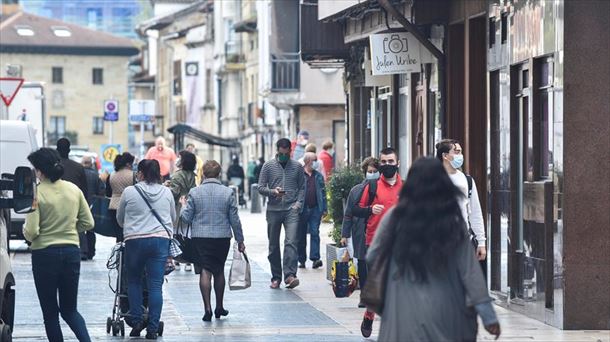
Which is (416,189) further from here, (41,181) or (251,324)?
(251,324)

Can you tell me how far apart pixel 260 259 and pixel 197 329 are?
10.4m

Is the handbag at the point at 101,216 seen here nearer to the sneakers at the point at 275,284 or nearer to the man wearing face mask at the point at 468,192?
the sneakers at the point at 275,284

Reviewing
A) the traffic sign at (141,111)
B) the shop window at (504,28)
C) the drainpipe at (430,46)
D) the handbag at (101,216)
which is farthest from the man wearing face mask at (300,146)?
the handbag at (101,216)

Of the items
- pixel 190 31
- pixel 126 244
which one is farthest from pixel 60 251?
pixel 190 31

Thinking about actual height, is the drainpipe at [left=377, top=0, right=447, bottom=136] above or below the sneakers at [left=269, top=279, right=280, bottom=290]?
above

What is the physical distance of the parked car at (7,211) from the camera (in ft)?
A: 37.5

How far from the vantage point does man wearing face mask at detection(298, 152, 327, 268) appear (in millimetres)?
23516

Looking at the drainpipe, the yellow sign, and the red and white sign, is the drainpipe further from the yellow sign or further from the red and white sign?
the yellow sign

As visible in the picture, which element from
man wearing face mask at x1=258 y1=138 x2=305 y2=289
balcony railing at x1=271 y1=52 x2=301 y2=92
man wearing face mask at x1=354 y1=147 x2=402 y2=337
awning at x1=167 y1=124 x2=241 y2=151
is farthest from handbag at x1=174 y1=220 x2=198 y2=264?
awning at x1=167 y1=124 x2=241 y2=151

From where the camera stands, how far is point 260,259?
26.2 metres

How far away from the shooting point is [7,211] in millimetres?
12852

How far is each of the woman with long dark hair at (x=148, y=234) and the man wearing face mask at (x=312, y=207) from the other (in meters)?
8.50

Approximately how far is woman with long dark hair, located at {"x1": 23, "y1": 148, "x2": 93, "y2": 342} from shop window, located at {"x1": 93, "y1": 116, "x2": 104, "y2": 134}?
114 metres

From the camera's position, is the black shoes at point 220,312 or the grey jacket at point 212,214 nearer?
the grey jacket at point 212,214
